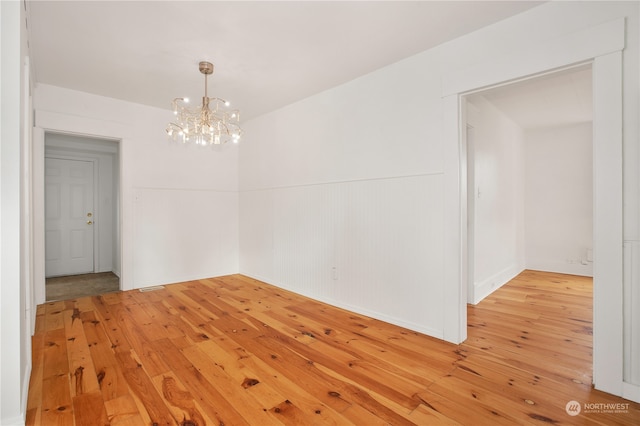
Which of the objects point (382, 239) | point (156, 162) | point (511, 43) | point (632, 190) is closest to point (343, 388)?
point (382, 239)

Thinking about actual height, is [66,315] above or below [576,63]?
below

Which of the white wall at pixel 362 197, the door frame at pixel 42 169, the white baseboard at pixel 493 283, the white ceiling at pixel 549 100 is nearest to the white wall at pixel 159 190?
the door frame at pixel 42 169

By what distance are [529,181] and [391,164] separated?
14.4 ft

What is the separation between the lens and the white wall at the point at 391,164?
6.84ft

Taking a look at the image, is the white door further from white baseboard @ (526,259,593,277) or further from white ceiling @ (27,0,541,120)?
white baseboard @ (526,259,593,277)

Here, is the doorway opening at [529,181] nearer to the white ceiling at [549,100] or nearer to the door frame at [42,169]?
the white ceiling at [549,100]

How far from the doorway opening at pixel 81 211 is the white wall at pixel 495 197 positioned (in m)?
5.67

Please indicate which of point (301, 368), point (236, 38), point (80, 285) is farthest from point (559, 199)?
point (80, 285)

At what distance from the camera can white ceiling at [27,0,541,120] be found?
2236 millimetres

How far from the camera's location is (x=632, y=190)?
70.9 inches

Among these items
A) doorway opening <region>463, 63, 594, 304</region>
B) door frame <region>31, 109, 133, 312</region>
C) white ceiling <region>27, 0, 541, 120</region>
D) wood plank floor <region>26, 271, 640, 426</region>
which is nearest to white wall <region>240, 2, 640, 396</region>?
white ceiling <region>27, 0, 541, 120</region>

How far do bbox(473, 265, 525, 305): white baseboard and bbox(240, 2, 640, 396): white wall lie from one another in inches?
53.7

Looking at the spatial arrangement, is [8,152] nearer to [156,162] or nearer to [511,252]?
[156,162]

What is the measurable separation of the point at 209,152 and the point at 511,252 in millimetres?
5454
